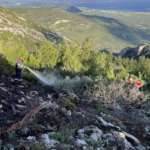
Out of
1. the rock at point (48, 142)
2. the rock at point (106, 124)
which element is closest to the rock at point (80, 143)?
the rock at point (48, 142)

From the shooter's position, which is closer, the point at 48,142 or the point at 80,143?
the point at 48,142

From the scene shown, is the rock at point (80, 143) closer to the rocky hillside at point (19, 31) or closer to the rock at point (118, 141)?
the rock at point (118, 141)

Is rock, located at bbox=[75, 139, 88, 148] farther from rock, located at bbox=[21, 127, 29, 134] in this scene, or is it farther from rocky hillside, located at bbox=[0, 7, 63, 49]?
rocky hillside, located at bbox=[0, 7, 63, 49]

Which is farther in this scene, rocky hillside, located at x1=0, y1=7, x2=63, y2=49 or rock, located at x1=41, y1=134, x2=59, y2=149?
rocky hillside, located at x1=0, y1=7, x2=63, y2=49

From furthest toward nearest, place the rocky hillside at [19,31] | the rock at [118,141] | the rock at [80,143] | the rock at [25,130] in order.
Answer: the rocky hillside at [19,31] < the rock at [118,141] < the rock at [25,130] < the rock at [80,143]

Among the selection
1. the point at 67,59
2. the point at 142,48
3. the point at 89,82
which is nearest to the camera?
the point at 89,82

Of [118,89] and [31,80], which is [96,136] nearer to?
[118,89]

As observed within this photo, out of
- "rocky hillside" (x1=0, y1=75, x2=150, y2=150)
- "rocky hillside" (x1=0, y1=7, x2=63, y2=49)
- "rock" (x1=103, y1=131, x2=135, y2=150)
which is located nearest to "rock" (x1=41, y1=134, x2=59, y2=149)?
"rocky hillside" (x1=0, y1=75, x2=150, y2=150)

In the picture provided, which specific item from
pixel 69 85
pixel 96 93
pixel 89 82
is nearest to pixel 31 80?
pixel 69 85

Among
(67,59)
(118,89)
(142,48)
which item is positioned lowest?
(142,48)

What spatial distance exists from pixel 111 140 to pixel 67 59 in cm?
1942

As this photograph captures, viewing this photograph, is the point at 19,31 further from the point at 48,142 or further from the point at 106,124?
the point at 48,142

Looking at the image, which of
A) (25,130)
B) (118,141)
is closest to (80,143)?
(118,141)

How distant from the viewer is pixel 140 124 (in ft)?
20.3
